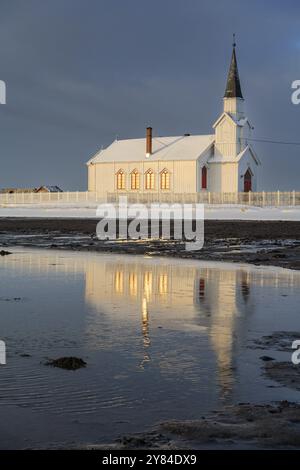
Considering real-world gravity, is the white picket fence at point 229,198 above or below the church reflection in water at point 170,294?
above

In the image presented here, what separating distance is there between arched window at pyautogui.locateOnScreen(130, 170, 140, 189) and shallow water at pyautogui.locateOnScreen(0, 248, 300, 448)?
2228 inches

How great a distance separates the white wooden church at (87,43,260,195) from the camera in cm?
6881

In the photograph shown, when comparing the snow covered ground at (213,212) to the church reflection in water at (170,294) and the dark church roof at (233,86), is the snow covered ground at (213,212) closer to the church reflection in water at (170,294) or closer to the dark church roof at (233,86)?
the dark church roof at (233,86)

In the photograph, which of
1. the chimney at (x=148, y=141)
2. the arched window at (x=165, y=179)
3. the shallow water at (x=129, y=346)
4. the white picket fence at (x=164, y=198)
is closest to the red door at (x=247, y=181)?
the white picket fence at (x=164, y=198)

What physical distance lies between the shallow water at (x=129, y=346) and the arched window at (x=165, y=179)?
178ft

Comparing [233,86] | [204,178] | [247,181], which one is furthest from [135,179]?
[233,86]

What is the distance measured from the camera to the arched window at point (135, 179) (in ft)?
238

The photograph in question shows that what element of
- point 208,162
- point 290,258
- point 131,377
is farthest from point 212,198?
point 131,377

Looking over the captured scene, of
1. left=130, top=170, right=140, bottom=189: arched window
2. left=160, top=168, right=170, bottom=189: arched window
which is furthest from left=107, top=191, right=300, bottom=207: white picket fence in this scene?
left=130, top=170, right=140, bottom=189: arched window

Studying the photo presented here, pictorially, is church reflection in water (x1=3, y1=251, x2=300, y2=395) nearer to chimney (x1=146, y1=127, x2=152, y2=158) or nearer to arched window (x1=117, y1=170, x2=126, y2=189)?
chimney (x1=146, y1=127, x2=152, y2=158)

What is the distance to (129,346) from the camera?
27.1ft

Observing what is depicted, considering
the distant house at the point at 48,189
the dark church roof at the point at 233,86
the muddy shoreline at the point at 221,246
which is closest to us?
the muddy shoreline at the point at 221,246

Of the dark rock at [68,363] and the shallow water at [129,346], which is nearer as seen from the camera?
the shallow water at [129,346]

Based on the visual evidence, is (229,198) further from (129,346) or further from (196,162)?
(129,346)
